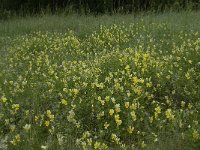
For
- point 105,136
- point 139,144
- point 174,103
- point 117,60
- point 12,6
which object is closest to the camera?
point 139,144

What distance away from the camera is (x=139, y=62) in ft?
20.4

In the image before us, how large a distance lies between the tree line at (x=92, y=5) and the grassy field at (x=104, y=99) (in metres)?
7.11

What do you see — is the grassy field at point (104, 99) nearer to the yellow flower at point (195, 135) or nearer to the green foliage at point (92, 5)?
the yellow flower at point (195, 135)

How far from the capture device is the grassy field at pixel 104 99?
4254 mm

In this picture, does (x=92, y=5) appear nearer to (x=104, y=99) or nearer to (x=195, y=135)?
(x=104, y=99)

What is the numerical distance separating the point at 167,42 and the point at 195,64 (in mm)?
2195

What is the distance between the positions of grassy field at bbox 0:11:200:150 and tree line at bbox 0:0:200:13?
7107 millimetres

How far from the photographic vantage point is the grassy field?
4.25 metres

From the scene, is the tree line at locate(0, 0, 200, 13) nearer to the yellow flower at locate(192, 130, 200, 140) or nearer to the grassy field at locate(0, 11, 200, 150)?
the grassy field at locate(0, 11, 200, 150)

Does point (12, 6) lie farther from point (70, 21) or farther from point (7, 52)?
point (7, 52)

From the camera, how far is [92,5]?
17.7 metres

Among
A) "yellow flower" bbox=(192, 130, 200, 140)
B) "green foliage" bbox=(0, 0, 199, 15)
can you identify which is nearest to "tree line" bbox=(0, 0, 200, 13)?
"green foliage" bbox=(0, 0, 199, 15)

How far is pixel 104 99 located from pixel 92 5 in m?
12.9

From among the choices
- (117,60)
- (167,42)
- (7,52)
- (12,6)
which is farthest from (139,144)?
(12,6)
